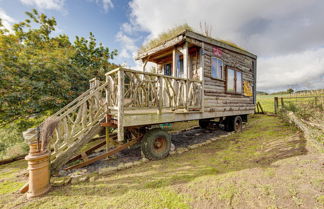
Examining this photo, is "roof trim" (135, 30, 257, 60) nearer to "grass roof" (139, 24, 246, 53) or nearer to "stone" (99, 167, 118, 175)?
"grass roof" (139, 24, 246, 53)

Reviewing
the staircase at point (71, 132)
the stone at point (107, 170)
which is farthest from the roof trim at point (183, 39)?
the stone at point (107, 170)

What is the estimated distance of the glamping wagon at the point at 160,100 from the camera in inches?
143

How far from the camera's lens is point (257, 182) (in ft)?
9.26

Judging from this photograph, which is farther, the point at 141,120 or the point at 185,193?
the point at 141,120

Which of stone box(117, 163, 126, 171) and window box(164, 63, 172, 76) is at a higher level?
window box(164, 63, 172, 76)

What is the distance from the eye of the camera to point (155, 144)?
445cm

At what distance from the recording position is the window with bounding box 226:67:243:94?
7.22 meters

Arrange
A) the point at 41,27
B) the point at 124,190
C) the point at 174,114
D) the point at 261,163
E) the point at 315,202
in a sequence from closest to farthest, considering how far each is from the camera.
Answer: the point at 315,202
the point at 124,190
the point at 261,163
the point at 174,114
the point at 41,27

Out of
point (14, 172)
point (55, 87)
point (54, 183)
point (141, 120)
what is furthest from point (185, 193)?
point (55, 87)

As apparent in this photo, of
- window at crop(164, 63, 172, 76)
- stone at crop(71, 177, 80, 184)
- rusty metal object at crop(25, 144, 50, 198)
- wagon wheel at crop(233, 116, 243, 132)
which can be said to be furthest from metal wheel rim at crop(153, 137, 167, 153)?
wagon wheel at crop(233, 116, 243, 132)

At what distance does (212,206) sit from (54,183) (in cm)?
345

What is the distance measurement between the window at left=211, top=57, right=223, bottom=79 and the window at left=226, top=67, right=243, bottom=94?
673 millimetres

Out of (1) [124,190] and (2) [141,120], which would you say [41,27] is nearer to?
(2) [141,120]

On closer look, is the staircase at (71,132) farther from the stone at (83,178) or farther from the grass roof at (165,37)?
the grass roof at (165,37)
